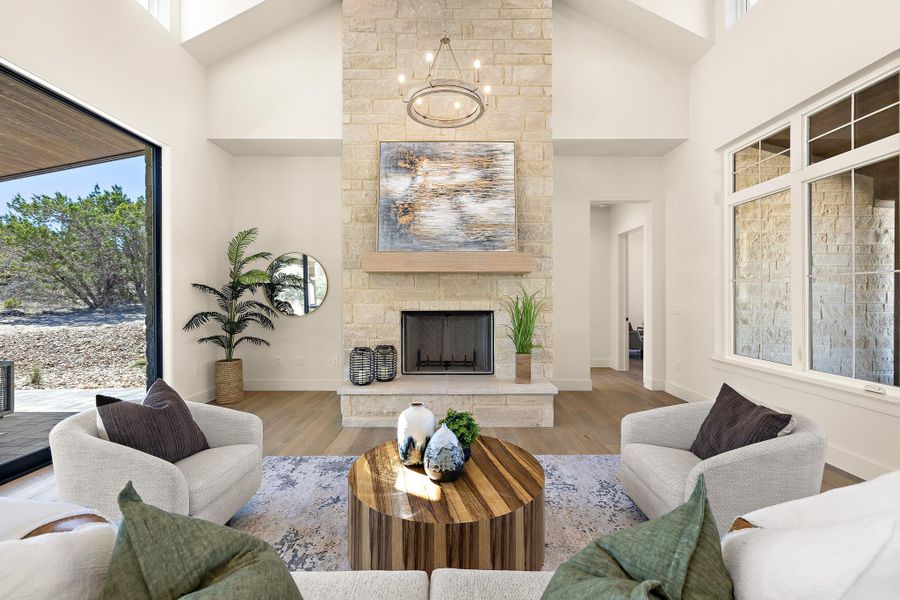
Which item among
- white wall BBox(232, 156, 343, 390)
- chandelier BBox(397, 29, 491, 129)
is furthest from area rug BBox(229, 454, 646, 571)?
chandelier BBox(397, 29, 491, 129)

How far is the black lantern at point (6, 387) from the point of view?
275 cm

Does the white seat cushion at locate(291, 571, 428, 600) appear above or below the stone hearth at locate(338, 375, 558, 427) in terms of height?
above

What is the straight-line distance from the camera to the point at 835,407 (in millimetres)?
2959

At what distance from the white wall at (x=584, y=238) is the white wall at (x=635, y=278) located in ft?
6.81

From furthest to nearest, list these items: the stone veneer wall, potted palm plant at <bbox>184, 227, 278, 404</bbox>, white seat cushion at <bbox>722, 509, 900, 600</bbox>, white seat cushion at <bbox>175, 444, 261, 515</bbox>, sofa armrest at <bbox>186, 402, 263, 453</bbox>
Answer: potted palm plant at <bbox>184, 227, 278, 404</bbox> → the stone veneer wall → sofa armrest at <bbox>186, 402, 263, 453</bbox> → white seat cushion at <bbox>175, 444, 261, 515</bbox> → white seat cushion at <bbox>722, 509, 900, 600</bbox>

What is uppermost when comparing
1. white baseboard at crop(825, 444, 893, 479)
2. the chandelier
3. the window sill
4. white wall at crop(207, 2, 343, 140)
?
white wall at crop(207, 2, 343, 140)

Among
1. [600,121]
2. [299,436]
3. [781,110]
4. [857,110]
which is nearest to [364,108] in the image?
[600,121]

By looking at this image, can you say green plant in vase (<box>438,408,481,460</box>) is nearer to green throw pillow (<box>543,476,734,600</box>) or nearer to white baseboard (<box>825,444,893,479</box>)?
green throw pillow (<box>543,476,734,600</box>)

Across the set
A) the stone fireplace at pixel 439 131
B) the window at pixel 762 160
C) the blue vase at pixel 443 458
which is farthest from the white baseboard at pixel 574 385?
the blue vase at pixel 443 458

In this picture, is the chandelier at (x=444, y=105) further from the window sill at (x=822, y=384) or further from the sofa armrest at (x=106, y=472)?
the window sill at (x=822, y=384)

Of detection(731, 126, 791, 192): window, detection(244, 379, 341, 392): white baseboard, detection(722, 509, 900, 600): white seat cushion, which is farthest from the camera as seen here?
detection(244, 379, 341, 392): white baseboard

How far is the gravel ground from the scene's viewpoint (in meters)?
2.83

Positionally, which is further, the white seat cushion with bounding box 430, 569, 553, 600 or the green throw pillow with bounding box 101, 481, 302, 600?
the white seat cushion with bounding box 430, 569, 553, 600

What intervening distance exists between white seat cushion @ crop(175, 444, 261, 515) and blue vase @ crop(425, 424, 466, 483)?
0.98m
